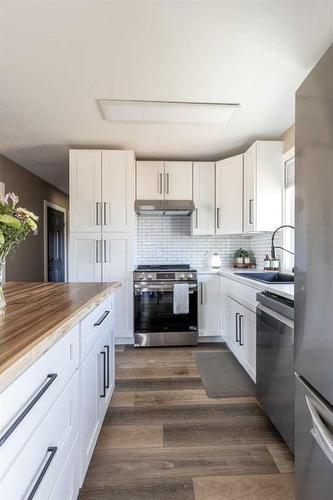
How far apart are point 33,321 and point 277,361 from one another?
1356mm

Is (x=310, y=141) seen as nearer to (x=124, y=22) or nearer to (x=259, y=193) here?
(x=124, y=22)

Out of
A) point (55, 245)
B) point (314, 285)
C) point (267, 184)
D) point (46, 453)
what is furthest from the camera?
point (55, 245)

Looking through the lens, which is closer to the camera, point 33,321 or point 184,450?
point 33,321

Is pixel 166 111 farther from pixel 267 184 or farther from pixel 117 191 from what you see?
pixel 267 184

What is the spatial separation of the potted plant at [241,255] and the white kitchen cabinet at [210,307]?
598 millimetres

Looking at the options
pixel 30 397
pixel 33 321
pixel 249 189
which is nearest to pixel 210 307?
pixel 249 189

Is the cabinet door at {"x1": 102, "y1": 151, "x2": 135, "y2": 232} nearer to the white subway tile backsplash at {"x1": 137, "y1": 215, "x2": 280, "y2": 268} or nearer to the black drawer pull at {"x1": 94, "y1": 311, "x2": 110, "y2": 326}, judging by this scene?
the white subway tile backsplash at {"x1": 137, "y1": 215, "x2": 280, "y2": 268}

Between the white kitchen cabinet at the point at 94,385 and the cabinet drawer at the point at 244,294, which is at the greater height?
the cabinet drawer at the point at 244,294

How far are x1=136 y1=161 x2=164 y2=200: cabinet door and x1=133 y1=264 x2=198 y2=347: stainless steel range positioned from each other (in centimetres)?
101

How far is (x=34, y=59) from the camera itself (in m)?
1.78

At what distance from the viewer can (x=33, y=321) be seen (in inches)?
37.4

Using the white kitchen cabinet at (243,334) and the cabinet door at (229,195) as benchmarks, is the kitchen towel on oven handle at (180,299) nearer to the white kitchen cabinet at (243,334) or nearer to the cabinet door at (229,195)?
the white kitchen cabinet at (243,334)

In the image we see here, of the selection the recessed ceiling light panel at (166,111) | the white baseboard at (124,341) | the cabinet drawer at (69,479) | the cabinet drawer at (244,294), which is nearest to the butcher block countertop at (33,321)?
the cabinet drawer at (69,479)

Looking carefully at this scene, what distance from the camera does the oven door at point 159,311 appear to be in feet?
10.2
